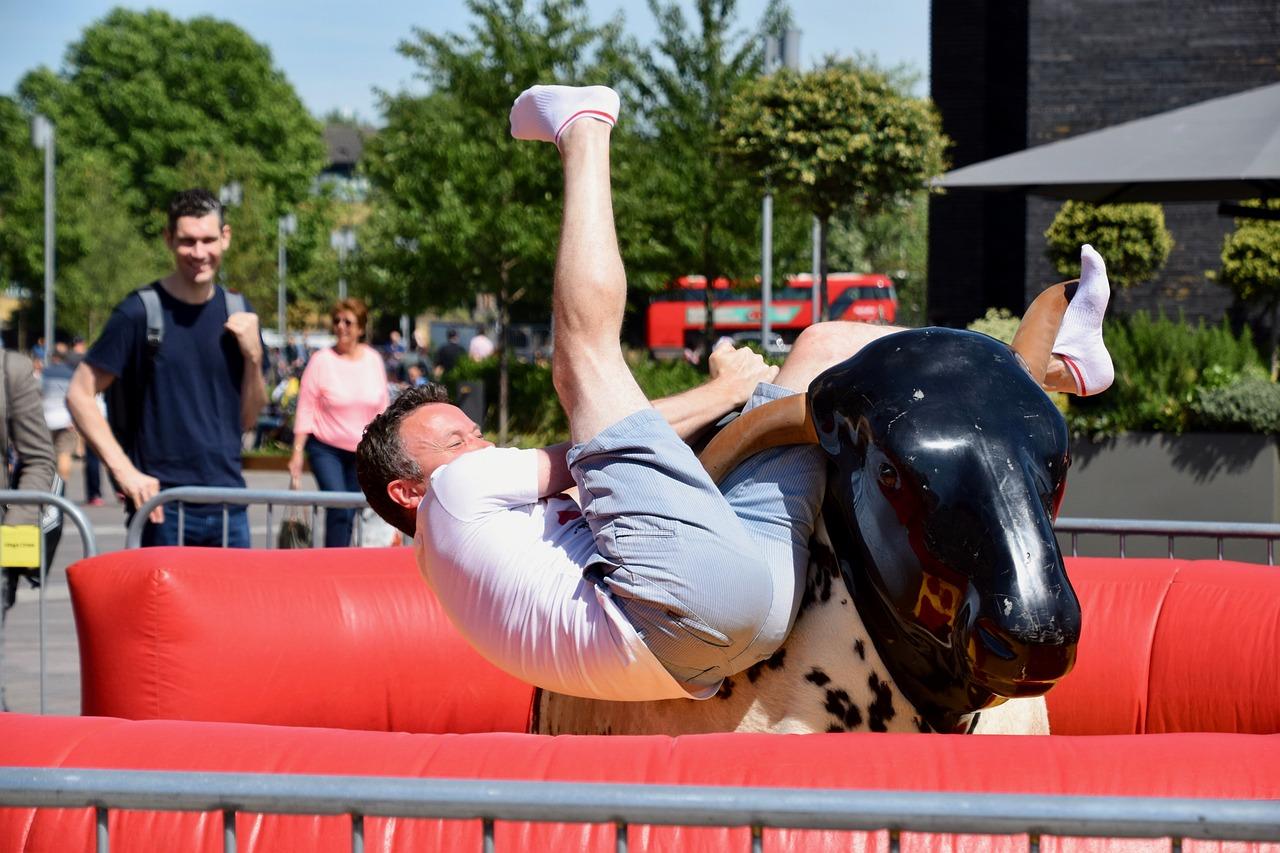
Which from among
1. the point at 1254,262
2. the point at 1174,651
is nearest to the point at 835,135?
the point at 1254,262

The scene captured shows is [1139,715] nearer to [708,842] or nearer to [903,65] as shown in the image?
[708,842]

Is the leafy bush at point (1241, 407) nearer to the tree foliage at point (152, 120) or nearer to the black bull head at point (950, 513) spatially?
the black bull head at point (950, 513)

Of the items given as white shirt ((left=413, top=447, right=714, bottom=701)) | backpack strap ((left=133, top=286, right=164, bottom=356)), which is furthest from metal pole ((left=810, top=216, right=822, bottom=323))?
white shirt ((left=413, top=447, right=714, bottom=701))

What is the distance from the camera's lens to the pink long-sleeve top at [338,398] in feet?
27.1

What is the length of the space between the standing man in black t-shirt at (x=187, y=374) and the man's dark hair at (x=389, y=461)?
2674 mm

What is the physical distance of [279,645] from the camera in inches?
154

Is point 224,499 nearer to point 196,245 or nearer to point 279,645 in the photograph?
point 196,245

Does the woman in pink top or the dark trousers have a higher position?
the woman in pink top

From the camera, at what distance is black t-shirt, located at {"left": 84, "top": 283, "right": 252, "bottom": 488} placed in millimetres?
5434

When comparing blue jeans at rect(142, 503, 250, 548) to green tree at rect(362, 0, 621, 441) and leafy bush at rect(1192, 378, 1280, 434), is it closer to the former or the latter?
leafy bush at rect(1192, 378, 1280, 434)

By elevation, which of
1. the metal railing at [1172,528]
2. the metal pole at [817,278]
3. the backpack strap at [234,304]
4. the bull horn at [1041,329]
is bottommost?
the metal railing at [1172,528]

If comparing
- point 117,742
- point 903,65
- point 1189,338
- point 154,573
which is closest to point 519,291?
point 1189,338

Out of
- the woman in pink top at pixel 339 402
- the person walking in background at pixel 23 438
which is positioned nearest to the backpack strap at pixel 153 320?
the person walking in background at pixel 23 438

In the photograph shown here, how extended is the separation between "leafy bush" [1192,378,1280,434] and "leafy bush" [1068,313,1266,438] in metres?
0.08
